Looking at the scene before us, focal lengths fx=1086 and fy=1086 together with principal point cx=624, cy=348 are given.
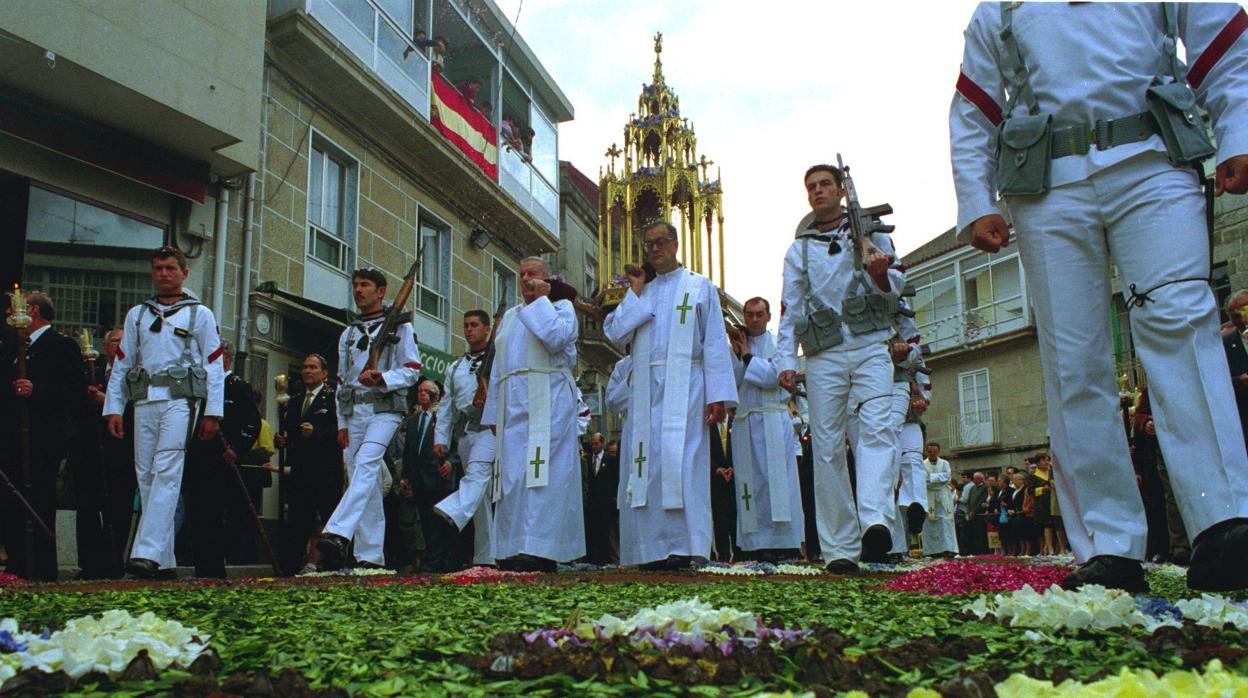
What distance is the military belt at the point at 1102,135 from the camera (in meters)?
→ 3.64

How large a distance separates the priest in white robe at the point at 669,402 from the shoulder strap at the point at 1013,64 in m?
3.50

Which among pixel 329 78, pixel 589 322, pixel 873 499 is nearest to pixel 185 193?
pixel 329 78

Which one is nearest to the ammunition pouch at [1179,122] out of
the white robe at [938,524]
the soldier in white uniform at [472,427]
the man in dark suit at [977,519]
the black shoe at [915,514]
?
the soldier in white uniform at [472,427]

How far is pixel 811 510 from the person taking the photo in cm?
1389

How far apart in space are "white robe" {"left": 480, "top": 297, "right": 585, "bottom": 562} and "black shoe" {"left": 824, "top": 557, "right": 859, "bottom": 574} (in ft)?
5.83

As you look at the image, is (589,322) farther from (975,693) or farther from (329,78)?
(975,693)

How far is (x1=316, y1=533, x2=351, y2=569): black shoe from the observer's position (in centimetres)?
737

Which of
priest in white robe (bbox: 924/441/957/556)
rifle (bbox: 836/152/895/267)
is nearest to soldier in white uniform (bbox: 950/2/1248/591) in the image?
rifle (bbox: 836/152/895/267)

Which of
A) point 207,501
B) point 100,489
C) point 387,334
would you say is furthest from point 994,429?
Answer: point 100,489

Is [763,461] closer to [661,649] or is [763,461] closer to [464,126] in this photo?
[661,649]

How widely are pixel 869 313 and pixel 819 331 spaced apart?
12.7 inches

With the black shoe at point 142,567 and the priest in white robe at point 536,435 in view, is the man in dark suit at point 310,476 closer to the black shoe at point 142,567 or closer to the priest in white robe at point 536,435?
the priest in white robe at point 536,435

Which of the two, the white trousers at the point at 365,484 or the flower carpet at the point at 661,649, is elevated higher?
the white trousers at the point at 365,484

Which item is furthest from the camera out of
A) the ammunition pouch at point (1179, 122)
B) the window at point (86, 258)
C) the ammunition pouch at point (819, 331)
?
the window at point (86, 258)
